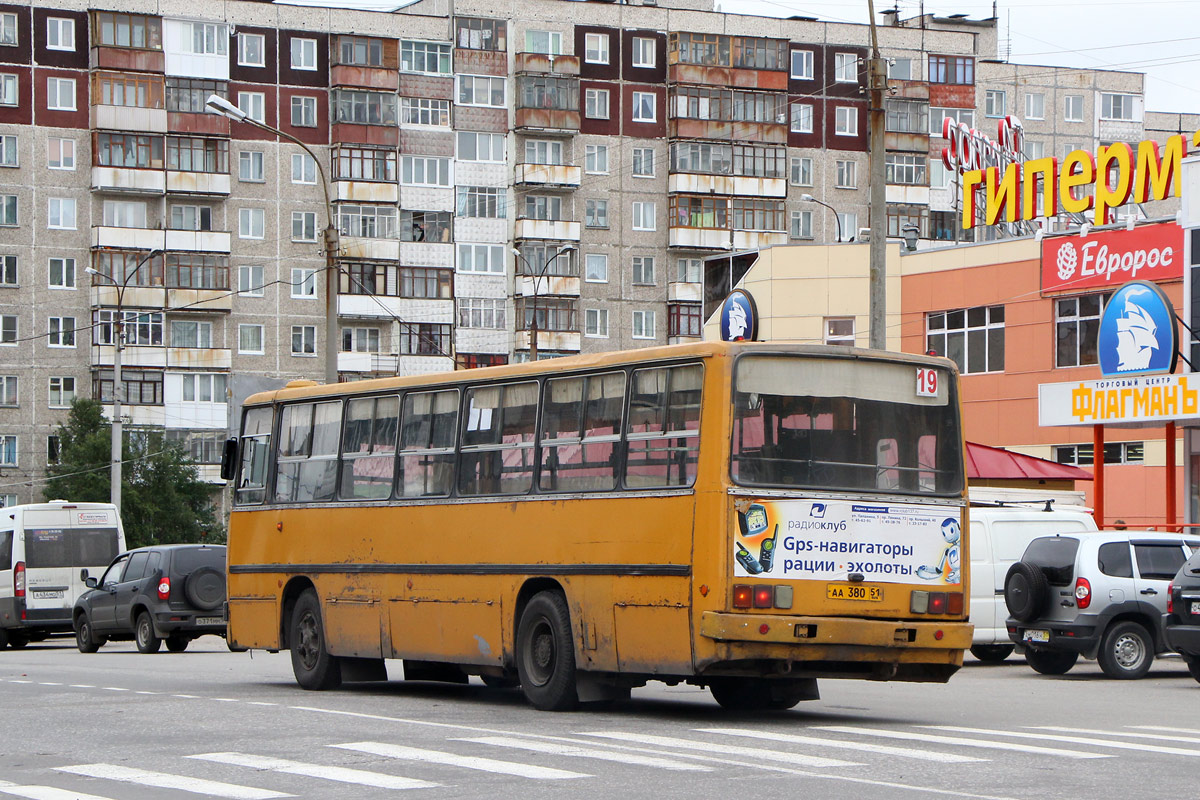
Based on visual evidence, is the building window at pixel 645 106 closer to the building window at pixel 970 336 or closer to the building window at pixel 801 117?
the building window at pixel 801 117

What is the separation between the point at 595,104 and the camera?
8825cm

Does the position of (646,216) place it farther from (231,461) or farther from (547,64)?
(231,461)

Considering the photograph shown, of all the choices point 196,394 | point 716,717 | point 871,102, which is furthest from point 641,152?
point 716,717

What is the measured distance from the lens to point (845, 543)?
14742mm

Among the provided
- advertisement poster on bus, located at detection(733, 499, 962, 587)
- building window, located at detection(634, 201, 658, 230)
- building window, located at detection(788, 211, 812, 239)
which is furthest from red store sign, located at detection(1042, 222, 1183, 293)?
building window, located at detection(788, 211, 812, 239)

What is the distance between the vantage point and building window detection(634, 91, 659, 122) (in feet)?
→ 292

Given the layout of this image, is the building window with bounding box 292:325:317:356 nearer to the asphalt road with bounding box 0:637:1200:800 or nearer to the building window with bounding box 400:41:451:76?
the building window with bounding box 400:41:451:76

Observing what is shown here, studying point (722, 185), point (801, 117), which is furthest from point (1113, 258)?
point (801, 117)

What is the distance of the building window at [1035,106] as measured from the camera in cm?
10344

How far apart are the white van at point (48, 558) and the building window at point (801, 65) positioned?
6183cm

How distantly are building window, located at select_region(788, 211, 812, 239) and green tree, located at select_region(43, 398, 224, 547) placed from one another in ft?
102

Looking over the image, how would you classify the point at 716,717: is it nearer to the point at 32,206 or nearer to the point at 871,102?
the point at 871,102

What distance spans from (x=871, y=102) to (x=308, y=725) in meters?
13.7

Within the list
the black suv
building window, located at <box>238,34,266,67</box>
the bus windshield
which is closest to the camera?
the bus windshield
